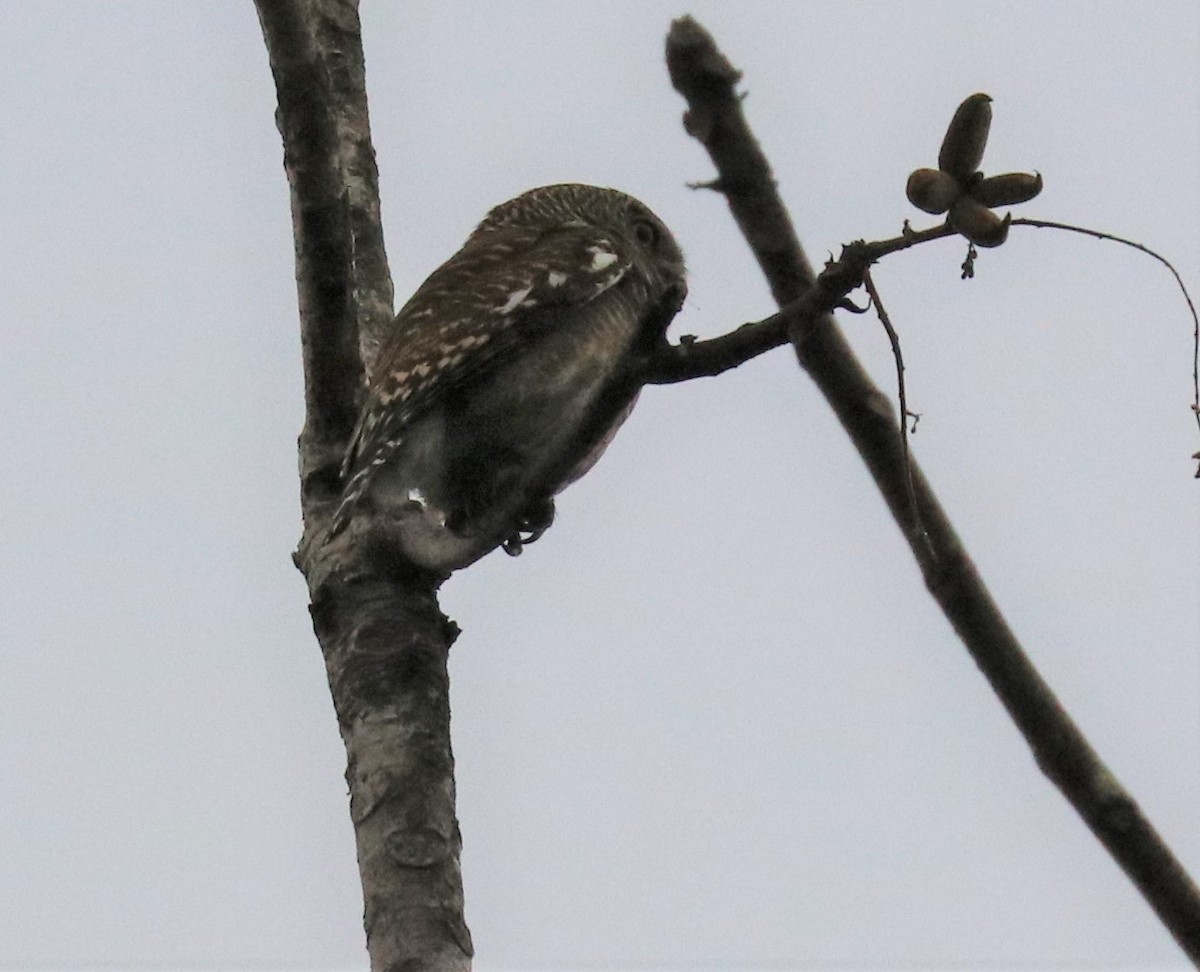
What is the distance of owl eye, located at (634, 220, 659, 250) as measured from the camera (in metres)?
7.51

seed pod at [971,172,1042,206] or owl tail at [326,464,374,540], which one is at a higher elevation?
owl tail at [326,464,374,540]

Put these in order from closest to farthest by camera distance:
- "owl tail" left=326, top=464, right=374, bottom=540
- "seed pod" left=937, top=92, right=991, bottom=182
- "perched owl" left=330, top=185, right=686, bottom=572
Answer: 1. "seed pod" left=937, top=92, right=991, bottom=182
2. "owl tail" left=326, top=464, right=374, bottom=540
3. "perched owl" left=330, top=185, right=686, bottom=572

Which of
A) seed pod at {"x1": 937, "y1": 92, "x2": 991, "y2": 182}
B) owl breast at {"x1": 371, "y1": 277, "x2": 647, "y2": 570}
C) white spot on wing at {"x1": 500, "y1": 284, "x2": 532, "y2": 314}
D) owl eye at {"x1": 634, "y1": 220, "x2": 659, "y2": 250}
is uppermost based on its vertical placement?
owl eye at {"x1": 634, "y1": 220, "x2": 659, "y2": 250}

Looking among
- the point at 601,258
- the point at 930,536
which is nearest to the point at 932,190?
the point at 930,536

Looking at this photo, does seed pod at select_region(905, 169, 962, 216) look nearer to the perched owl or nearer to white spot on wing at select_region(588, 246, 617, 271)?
the perched owl

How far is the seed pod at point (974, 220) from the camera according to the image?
1.72 m

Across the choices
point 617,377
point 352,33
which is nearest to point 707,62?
point 617,377

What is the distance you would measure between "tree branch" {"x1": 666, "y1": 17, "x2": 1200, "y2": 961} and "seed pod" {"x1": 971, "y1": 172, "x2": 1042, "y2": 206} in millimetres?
427

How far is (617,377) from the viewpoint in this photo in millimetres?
2879

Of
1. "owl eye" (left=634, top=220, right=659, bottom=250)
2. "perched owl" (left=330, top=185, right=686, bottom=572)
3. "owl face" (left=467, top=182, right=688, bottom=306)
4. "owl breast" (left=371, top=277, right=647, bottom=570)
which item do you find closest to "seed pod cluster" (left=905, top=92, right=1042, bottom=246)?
"perched owl" (left=330, top=185, right=686, bottom=572)

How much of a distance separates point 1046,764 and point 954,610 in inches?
5.2

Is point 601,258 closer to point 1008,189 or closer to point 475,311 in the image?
point 475,311

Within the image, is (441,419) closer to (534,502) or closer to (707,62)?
(534,502)

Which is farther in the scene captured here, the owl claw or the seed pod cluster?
the owl claw
